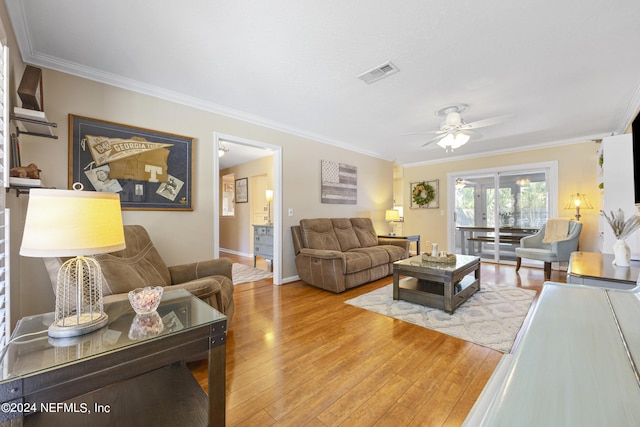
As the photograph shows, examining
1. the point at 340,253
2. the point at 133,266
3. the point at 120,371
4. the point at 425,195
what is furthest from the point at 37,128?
the point at 425,195

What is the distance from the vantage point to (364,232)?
4.99 meters

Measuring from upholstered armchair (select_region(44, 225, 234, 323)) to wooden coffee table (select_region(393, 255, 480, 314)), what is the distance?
1.99m

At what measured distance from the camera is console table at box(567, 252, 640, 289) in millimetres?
1530

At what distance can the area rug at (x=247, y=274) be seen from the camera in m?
4.28

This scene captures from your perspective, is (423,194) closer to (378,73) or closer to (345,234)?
(345,234)

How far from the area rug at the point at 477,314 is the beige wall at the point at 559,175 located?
229 cm

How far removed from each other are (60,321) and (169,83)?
8.15ft

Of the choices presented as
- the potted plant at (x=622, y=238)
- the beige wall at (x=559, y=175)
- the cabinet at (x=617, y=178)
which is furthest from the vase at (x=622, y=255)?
the beige wall at (x=559, y=175)

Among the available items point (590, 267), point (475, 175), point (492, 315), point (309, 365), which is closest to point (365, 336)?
point (309, 365)

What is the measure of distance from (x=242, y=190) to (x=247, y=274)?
9.64ft

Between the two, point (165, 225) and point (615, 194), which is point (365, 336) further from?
point (615, 194)

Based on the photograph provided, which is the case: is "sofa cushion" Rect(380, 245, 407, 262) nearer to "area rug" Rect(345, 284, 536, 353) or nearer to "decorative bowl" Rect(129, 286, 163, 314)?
"area rug" Rect(345, 284, 536, 353)

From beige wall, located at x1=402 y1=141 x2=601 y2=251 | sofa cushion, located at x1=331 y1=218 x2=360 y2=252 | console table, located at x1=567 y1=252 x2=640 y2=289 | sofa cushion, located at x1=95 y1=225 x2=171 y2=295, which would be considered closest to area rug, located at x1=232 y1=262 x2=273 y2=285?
sofa cushion, located at x1=331 y1=218 x2=360 y2=252

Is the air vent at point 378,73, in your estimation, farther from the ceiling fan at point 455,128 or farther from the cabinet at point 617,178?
the cabinet at point 617,178
